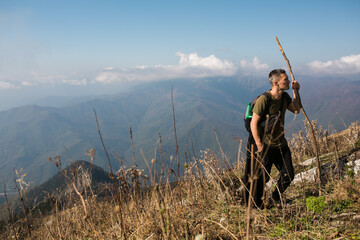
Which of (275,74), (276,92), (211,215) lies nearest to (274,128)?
(276,92)

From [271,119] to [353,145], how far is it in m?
2.74

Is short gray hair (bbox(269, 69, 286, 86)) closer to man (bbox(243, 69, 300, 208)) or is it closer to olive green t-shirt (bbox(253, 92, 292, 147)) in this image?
man (bbox(243, 69, 300, 208))

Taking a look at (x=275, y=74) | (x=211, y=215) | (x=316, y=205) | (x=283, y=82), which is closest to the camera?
(x=316, y=205)

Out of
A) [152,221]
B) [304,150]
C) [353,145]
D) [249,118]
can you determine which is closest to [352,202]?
[249,118]

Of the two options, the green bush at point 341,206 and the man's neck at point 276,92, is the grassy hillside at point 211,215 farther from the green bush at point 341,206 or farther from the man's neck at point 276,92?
the man's neck at point 276,92

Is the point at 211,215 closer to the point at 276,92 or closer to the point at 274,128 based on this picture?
the point at 274,128

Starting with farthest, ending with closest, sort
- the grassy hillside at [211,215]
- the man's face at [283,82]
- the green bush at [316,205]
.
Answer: the man's face at [283,82] → the green bush at [316,205] → the grassy hillside at [211,215]

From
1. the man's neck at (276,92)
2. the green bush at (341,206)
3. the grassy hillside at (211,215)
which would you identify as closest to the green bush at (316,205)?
the grassy hillside at (211,215)

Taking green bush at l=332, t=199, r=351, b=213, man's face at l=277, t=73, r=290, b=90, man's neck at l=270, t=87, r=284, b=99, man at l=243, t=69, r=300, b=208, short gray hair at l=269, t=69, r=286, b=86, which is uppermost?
short gray hair at l=269, t=69, r=286, b=86

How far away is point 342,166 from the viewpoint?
4461 millimetres

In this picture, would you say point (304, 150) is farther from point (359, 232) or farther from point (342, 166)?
point (359, 232)

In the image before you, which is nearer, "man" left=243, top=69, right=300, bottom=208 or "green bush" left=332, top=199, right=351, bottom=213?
"green bush" left=332, top=199, right=351, bottom=213

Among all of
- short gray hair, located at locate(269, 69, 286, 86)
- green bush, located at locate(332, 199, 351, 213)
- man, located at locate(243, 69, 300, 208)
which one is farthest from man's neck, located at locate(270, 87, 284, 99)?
green bush, located at locate(332, 199, 351, 213)

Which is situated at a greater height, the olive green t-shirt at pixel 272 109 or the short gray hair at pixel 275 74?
the short gray hair at pixel 275 74
